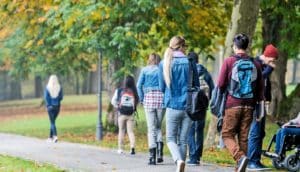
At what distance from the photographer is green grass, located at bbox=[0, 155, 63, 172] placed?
11.6 metres

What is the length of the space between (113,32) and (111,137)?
12.2ft

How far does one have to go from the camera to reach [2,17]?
903 inches

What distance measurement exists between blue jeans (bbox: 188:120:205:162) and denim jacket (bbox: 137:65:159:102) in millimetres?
1059

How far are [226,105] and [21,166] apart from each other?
434 cm

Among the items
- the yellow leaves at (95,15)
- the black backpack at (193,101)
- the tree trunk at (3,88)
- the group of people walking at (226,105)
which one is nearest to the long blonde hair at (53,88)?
the yellow leaves at (95,15)

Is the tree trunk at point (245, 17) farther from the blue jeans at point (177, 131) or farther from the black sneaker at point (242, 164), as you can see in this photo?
the black sneaker at point (242, 164)

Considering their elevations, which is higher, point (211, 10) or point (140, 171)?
point (211, 10)

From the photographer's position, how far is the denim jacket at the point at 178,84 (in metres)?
10.3

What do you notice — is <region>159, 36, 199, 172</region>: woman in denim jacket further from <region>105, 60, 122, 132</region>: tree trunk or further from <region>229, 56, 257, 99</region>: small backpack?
<region>105, 60, 122, 132</region>: tree trunk

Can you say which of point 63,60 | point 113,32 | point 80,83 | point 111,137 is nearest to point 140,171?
point 113,32

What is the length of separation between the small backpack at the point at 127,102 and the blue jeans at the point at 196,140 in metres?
2.63

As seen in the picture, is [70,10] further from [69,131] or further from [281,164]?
[281,164]

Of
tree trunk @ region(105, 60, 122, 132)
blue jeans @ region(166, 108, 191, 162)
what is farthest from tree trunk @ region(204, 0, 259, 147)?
tree trunk @ region(105, 60, 122, 132)

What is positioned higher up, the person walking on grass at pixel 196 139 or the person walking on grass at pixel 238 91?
the person walking on grass at pixel 238 91
